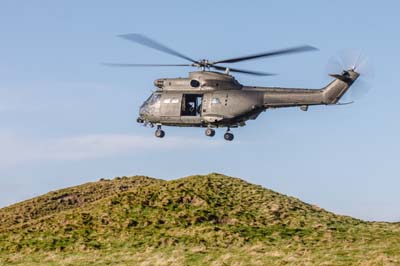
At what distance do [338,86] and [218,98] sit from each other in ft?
24.8

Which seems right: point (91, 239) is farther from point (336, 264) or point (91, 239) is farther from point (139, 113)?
point (336, 264)

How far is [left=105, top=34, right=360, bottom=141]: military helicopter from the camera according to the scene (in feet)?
145

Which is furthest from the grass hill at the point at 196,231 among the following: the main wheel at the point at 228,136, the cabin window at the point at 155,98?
the cabin window at the point at 155,98

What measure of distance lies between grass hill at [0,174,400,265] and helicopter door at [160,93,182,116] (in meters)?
6.93

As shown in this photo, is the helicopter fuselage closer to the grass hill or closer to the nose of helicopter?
the nose of helicopter

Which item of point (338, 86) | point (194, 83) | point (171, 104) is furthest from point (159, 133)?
point (338, 86)

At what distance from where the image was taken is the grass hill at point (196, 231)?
38844 mm

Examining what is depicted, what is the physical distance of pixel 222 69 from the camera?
47.9 m

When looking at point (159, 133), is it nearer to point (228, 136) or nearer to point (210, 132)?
point (210, 132)

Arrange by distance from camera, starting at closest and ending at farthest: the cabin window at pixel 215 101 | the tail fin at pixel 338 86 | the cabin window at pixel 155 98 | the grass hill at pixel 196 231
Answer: the grass hill at pixel 196 231 < the tail fin at pixel 338 86 < the cabin window at pixel 215 101 < the cabin window at pixel 155 98

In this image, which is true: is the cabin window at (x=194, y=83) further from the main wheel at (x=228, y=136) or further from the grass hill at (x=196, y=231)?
the grass hill at (x=196, y=231)

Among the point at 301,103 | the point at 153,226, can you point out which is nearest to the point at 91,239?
the point at 153,226

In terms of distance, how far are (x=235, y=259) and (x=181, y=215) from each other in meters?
11.9

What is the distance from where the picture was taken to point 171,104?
48031 mm
